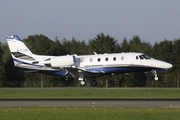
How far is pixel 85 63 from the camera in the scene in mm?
55125

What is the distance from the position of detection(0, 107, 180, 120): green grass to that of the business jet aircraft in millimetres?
28794

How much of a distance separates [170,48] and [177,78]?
881cm

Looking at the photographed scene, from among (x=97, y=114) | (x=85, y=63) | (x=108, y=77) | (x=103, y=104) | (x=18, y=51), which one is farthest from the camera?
A: (x=108, y=77)

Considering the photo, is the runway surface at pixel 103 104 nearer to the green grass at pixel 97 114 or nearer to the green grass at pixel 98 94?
the green grass at pixel 97 114

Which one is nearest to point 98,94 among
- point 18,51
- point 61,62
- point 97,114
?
point 61,62

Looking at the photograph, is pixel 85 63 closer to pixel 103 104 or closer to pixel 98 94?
pixel 98 94

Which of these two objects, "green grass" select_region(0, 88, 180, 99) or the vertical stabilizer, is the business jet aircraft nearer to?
the vertical stabilizer

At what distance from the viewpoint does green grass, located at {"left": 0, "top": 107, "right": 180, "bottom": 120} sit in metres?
20.2

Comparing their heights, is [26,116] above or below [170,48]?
below

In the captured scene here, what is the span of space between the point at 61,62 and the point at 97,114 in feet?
111

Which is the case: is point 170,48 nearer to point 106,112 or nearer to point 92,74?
point 92,74

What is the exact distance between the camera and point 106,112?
73.1 ft

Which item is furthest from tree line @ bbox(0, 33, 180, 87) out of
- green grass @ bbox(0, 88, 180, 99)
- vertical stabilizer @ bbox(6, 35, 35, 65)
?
green grass @ bbox(0, 88, 180, 99)

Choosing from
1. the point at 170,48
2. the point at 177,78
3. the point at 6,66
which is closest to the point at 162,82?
the point at 177,78
